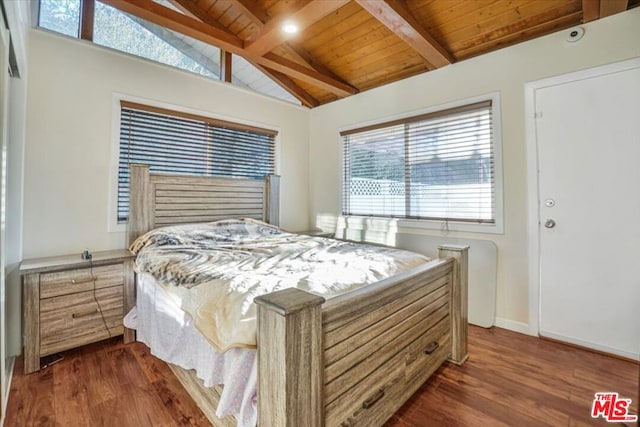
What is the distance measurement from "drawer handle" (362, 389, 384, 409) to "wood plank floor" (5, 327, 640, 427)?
27 centimetres

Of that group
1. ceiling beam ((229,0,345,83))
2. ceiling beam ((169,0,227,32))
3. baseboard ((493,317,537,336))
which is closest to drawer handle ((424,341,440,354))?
baseboard ((493,317,537,336))

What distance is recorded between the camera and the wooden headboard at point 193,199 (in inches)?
106

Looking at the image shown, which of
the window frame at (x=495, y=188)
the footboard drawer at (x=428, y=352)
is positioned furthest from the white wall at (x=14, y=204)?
the window frame at (x=495, y=188)

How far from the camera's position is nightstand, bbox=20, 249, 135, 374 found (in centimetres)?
199

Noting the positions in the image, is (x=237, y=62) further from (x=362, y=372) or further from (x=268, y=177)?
(x=362, y=372)

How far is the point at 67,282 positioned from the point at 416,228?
3051 mm

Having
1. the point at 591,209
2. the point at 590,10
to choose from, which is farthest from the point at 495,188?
the point at 590,10

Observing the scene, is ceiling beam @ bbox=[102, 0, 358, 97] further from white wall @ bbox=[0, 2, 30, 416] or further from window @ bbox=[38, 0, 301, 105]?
white wall @ bbox=[0, 2, 30, 416]

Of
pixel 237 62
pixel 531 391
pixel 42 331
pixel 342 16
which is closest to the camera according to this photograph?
pixel 531 391

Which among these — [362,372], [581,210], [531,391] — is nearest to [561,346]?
[531,391]

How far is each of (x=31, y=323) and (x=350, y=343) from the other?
2161 millimetres

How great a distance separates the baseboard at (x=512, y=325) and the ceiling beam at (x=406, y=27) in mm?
2470

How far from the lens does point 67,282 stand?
214 centimetres

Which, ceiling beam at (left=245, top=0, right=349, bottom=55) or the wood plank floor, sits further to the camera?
ceiling beam at (left=245, top=0, right=349, bottom=55)
